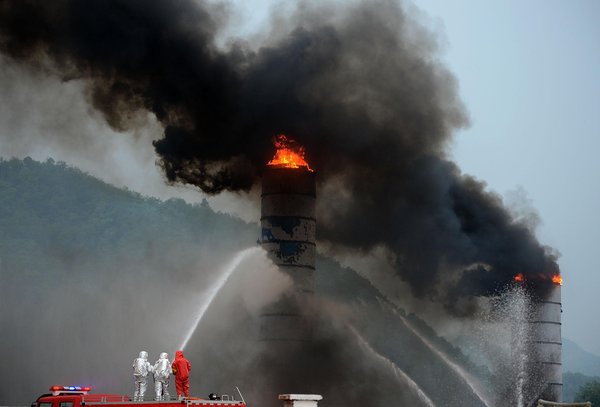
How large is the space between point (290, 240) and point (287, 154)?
4990 mm

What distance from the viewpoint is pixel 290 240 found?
56469 mm

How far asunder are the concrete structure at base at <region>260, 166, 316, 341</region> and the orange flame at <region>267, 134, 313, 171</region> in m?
0.81

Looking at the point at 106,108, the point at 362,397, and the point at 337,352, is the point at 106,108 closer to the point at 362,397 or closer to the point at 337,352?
the point at 337,352

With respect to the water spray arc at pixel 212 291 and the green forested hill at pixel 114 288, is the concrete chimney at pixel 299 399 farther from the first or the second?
the water spray arc at pixel 212 291

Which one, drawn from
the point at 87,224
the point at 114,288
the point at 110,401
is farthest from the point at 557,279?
the point at 87,224

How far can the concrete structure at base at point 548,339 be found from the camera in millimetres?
64750

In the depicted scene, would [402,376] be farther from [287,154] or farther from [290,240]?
[287,154]

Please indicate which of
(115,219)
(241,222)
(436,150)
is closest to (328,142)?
(436,150)

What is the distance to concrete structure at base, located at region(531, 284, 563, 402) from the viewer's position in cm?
6475

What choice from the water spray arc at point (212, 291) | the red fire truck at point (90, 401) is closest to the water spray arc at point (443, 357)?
the water spray arc at point (212, 291)

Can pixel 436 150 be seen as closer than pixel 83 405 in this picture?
No

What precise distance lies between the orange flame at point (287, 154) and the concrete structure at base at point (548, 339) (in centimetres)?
1812

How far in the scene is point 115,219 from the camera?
107 meters

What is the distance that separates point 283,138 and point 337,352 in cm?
1420
